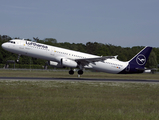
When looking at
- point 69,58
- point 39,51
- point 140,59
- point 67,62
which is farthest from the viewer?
point 140,59

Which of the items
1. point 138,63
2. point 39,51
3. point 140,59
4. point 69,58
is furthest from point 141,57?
point 39,51

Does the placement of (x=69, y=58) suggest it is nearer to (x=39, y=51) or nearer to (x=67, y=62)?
(x=67, y=62)

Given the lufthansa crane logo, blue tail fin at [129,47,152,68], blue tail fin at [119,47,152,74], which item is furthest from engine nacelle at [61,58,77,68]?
the lufthansa crane logo

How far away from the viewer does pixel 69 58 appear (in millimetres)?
44438

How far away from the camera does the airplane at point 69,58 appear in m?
42.2

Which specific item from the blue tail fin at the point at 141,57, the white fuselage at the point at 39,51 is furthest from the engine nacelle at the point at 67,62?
the blue tail fin at the point at 141,57

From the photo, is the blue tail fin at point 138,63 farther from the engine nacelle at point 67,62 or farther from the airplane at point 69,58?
the engine nacelle at point 67,62

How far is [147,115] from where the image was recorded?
12.2 m

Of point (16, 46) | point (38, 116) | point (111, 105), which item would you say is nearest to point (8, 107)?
point (38, 116)

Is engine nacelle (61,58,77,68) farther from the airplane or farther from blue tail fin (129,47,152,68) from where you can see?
blue tail fin (129,47,152,68)

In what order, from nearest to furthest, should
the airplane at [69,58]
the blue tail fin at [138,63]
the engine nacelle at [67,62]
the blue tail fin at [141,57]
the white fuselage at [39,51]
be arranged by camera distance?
the white fuselage at [39,51], the airplane at [69,58], the engine nacelle at [67,62], the blue tail fin at [138,63], the blue tail fin at [141,57]

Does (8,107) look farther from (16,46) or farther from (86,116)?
(16,46)

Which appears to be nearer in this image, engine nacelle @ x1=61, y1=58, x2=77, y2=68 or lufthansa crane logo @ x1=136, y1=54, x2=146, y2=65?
engine nacelle @ x1=61, y1=58, x2=77, y2=68

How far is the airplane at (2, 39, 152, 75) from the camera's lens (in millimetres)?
42219
